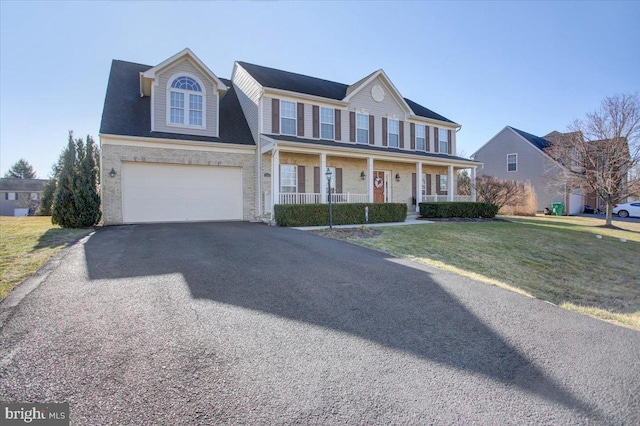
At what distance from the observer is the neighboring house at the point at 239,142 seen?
12531mm

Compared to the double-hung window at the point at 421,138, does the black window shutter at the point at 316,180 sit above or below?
below

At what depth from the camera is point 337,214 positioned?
13.0 m

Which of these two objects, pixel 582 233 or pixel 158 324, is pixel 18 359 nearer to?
pixel 158 324

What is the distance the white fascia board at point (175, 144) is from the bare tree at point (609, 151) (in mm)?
18380

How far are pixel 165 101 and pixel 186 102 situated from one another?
84 centimetres

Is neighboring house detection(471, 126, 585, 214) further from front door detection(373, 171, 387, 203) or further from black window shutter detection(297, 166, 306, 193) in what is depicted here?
black window shutter detection(297, 166, 306, 193)

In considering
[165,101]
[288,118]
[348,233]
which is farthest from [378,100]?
[165,101]

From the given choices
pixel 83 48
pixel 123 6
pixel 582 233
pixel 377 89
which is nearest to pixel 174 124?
pixel 83 48

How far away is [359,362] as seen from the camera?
266 cm

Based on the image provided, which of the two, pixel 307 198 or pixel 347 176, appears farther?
pixel 347 176

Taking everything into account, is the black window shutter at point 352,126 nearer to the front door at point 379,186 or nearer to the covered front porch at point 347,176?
the covered front porch at point 347,176

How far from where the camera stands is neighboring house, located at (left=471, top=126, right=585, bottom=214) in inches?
1014

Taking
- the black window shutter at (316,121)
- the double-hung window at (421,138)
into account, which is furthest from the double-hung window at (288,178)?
the double-hung window at (421,138)

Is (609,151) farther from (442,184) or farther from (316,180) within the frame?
(316,180)
